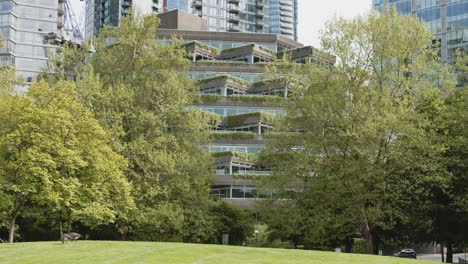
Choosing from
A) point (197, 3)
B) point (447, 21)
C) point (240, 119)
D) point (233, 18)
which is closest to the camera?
point (240, 119)

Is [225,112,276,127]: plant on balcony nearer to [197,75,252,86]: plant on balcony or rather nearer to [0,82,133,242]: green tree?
[197,75,252,86]: plant on balcony

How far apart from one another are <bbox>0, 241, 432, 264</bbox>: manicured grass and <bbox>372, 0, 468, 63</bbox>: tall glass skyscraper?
96592mm

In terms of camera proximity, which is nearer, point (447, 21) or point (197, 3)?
point (447, 21)

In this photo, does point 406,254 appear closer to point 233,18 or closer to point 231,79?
point 231,79

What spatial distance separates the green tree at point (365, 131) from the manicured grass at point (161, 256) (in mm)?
13528

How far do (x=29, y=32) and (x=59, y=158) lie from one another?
103074mm

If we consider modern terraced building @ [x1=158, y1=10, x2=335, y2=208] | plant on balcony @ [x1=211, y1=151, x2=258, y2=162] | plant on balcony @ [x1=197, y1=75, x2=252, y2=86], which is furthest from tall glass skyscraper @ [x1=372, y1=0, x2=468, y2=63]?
plant on balcony @ [x1=211, y1=151, x2=258, y2=162]

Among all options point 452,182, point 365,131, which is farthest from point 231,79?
point 365,131

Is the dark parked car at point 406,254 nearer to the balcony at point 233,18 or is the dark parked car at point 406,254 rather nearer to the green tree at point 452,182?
the green tree at point 452,182

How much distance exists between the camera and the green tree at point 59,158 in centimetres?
3797

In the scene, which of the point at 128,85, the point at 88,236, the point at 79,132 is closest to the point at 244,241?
the point at 88,236

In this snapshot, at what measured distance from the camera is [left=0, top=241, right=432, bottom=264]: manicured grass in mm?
23109

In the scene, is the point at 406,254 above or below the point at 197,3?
below

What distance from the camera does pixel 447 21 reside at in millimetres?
119188
